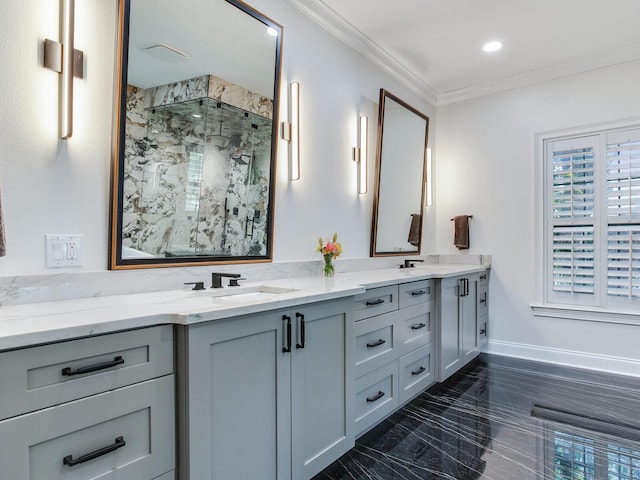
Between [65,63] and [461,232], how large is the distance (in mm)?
3708

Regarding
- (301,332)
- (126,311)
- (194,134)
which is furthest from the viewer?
(194,134)

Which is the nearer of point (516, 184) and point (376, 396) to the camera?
point (376, 396)

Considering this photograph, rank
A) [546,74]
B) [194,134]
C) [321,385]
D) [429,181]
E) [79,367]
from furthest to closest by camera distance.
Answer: [429,181] < [546,74] < [194,134] < [321,385] < [79,367]

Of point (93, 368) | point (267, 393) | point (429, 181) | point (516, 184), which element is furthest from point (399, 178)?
point (93, 368)

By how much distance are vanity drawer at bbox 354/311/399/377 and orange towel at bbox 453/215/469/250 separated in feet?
6.60

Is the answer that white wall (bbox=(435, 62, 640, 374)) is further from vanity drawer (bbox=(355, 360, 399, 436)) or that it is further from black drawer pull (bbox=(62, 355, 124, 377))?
black drawer pull (bbox=(62, 355, 124, 377))

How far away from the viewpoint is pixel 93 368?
116cm

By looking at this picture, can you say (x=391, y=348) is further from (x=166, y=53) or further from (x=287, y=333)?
(x=166, y=53)

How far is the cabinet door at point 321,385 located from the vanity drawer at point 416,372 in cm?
68

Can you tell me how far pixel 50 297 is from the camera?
157cm

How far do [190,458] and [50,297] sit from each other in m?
0.82

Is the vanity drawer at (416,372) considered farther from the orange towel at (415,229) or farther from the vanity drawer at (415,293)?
the orange towel at (415,229)

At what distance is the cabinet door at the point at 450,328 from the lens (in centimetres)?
309

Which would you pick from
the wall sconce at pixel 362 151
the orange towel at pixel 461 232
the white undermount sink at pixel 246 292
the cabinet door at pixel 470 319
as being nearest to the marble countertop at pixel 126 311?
the white undermount sink at pixel 246 292
